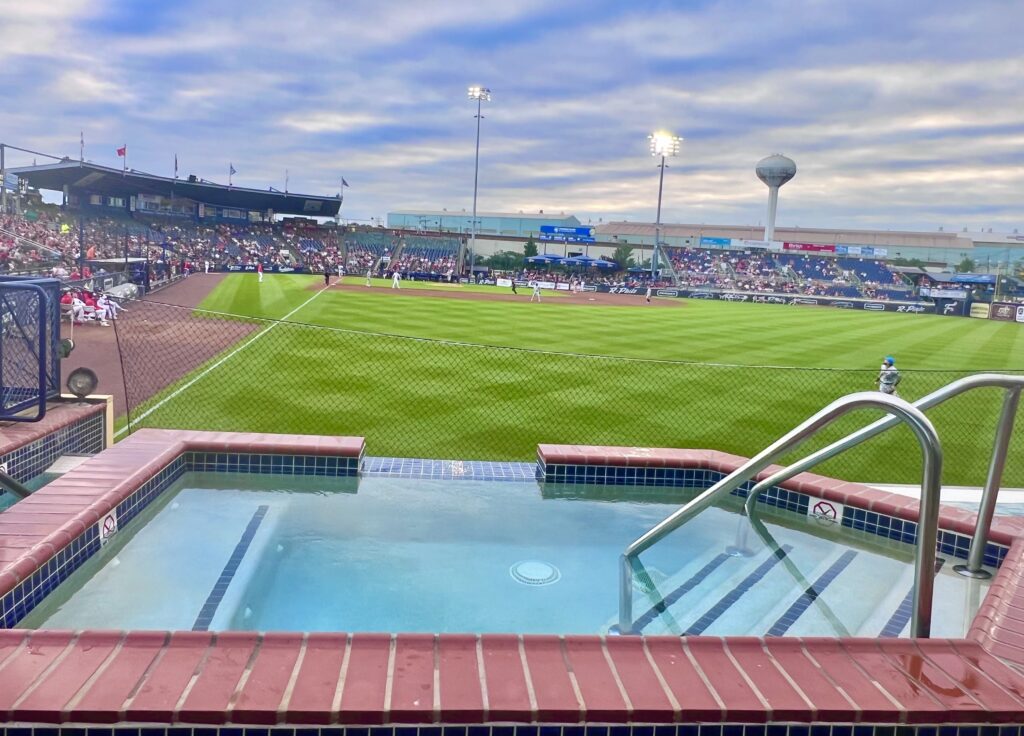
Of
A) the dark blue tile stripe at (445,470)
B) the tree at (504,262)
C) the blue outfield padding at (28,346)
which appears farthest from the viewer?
the tree at (504,262)

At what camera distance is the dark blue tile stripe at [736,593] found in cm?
470

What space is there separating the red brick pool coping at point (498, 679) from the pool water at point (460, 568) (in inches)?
46.8

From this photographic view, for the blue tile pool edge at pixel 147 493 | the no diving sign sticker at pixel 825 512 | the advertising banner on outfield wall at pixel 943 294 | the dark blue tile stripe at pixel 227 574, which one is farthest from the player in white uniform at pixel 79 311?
the advertising banner on outfield wall at pixel 943 294

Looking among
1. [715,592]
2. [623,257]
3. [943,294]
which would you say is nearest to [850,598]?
[715,592]

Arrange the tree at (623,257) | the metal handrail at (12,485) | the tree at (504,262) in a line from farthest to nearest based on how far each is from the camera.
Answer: the tree at (623,257) → the tree at (504,262) → the metal handrail at (12,485)

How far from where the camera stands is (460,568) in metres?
5.30

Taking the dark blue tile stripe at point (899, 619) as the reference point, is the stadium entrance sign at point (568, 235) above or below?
above

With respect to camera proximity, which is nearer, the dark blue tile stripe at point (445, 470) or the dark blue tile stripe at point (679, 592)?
the dark blue tile stripe at point (679, 592)

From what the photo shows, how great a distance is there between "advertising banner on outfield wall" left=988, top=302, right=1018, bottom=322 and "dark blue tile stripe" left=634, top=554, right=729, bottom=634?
167 ft

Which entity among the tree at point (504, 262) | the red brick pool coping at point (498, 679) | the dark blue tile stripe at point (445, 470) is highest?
the tree at point (504, 262)

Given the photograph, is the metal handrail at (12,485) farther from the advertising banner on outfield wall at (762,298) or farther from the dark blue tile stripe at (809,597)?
the advertising banner on outfield wall at (762,298)

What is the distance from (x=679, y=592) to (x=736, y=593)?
0.40 m

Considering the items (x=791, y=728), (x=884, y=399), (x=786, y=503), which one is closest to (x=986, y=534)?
(x=786, y=503)

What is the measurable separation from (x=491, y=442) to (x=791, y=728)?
23.3 feet
